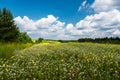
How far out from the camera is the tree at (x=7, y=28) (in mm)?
57700

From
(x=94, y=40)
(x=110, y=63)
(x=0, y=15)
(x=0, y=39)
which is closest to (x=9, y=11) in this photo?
(x=0, y=15)

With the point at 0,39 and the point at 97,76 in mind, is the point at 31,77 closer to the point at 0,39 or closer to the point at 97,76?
the point at 97,76

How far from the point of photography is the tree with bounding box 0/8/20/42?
57.7 m

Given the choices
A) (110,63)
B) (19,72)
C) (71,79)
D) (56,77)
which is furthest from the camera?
(110,63)

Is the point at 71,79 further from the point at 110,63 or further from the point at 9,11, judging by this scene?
the point at 9,11

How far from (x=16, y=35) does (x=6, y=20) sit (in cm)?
355

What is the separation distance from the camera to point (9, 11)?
60.7 meters

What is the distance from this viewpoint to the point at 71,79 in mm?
9711

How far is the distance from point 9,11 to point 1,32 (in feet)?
17.3

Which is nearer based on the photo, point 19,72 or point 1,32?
point 19,72

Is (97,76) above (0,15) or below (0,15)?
below

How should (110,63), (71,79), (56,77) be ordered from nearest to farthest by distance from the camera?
(71,79) → (56,77) → (110,63)

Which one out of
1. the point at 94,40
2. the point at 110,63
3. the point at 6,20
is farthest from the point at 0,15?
the point at 110,63

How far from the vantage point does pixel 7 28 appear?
57750 millimetres
